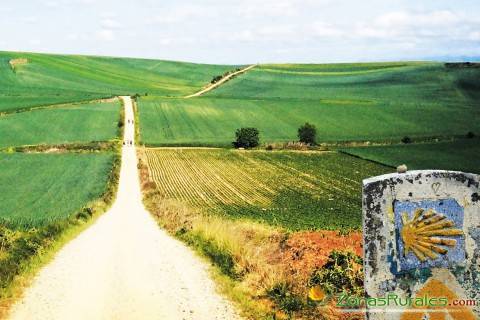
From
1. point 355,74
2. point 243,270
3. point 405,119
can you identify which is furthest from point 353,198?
point 355,74

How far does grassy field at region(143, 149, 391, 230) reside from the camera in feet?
103

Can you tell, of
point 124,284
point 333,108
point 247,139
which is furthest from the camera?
point 333,108

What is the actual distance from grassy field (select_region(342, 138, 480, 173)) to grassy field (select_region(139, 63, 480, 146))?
7.43 meters

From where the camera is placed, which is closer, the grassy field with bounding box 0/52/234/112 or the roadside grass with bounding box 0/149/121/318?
the roadside grass with bounding box 0/149/121/318

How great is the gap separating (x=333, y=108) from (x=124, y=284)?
281 ft

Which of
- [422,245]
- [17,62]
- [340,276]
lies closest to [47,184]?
[340,276]

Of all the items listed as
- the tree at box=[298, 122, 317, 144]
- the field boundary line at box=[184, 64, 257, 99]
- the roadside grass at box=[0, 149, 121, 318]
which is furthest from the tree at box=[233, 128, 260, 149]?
the field boundary line at box=[184, 64, 257, 99]

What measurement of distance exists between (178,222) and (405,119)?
6960 centimetres

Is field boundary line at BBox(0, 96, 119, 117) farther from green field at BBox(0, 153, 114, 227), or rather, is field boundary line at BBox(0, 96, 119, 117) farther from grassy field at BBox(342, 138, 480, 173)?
grassy field at BBox(342, 138, 480, 173)

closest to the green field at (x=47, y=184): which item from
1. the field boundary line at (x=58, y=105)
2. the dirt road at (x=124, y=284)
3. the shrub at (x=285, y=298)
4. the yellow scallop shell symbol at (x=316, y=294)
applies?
the dirt road at (x=124, y=284)

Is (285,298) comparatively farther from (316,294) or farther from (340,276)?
(340,276)

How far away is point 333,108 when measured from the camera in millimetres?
95812

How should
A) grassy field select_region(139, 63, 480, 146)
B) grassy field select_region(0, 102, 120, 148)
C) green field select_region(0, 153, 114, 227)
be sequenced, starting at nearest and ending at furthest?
green field select_region(0, 153, 114, 227), grassy field select_region(0, 102, 120, 148), grassy field select_region(139, 63, 480, 146)

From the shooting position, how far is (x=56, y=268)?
15195 millimetres
